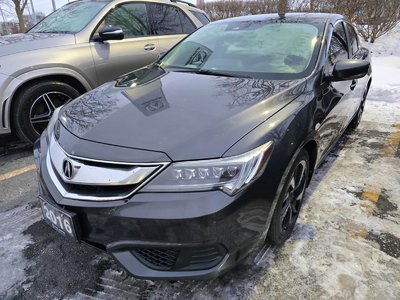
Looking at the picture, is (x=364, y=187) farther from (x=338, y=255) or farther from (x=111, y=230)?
(x=111, y=230)

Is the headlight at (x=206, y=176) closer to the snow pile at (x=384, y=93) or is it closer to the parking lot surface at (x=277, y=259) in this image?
the parking lot surface at (x=277, y=259)

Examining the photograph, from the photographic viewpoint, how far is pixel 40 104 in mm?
3844

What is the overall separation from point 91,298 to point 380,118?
16.0 feet

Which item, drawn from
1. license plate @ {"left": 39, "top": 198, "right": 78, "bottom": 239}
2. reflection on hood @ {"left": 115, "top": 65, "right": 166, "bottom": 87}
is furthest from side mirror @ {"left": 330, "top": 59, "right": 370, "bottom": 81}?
license plate @ {"left": 39, "top": 198, "right": 78, "bottom": 239}

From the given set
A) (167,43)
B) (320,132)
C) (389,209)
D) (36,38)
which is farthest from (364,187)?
(36,38)

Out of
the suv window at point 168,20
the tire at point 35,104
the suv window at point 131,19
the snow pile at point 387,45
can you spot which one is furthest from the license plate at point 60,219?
the snow pile at point 387,45

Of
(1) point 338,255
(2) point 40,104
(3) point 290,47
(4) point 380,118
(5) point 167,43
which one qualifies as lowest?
(4) point 380,118

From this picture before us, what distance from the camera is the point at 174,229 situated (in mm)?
1606

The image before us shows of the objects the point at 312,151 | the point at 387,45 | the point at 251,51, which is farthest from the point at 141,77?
the point at 387,45

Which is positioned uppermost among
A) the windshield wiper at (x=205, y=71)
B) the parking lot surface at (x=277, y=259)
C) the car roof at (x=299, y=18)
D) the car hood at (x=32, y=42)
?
the car roof at (x=299, y=18)

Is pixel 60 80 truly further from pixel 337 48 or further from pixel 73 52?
pixel 337 48

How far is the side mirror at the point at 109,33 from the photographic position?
4.00m

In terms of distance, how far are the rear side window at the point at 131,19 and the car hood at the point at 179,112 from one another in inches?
83.0

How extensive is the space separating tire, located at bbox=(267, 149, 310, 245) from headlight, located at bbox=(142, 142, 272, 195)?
411 millimetres
